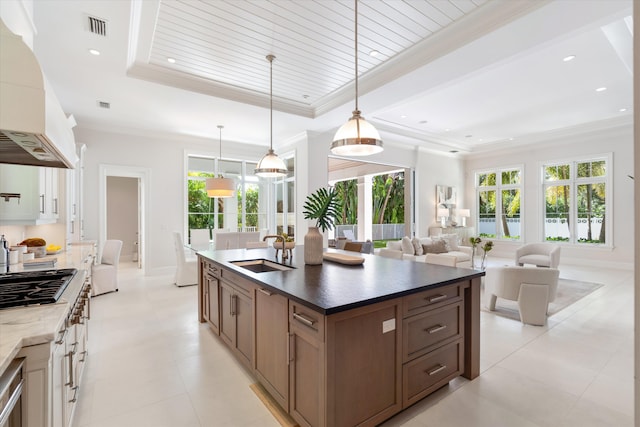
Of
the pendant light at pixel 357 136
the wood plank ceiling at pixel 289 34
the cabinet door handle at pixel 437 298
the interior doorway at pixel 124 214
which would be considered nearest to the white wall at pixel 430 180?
the wood plank ceiling at pixel 289 34

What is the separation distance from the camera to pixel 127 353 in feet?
9.37

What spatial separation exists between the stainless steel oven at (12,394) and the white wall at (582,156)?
9.74 meters

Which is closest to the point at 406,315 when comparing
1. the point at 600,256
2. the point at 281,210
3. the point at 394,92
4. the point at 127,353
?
the point at 127,353

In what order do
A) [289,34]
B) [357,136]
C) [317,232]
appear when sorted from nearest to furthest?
1. [357,136]
2. [317,232]
3. [289,34]

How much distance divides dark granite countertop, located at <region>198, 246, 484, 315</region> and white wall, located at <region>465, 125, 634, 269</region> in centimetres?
733

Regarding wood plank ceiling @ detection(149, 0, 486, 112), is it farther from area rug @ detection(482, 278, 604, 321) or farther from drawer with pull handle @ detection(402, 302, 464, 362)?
area rug @ detection(482, 278, 604, 321)

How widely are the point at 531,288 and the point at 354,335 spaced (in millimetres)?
2935

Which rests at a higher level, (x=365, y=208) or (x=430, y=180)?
(x=430, y=180)

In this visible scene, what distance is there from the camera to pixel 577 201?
7715mm

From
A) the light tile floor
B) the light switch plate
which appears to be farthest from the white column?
the light switch plate

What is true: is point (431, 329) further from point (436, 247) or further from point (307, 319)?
point (436, 247)

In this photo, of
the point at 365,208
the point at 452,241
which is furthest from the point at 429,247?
the point at 365,208

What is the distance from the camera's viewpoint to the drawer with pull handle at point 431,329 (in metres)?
1.88

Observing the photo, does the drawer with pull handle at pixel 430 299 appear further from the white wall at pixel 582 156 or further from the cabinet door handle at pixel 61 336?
the white wall at pixel 582 156
